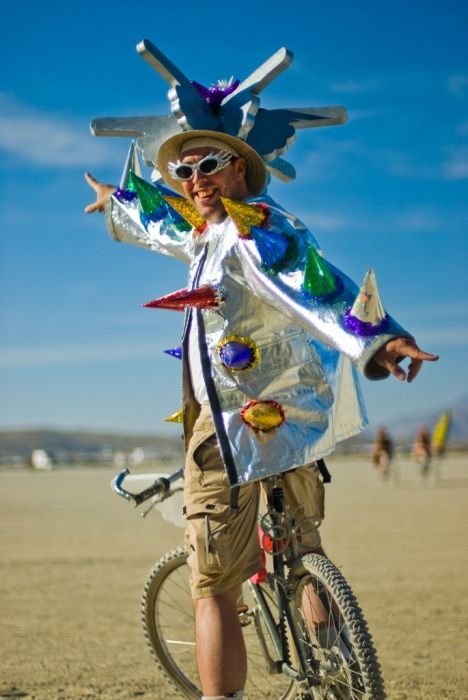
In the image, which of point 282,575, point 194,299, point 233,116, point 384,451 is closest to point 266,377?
point 194,299

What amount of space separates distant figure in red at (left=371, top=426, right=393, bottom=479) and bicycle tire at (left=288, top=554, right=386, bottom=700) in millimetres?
28234

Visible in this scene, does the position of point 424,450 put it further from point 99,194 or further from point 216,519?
point 216,519

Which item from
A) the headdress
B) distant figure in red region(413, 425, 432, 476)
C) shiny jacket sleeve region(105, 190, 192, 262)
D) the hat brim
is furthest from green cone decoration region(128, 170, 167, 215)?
distant figure in red region(413, 425, 432, 476)

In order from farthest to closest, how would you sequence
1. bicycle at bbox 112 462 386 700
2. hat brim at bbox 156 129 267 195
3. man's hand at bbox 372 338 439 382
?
1. hat brim at bbox 156 129 267 195
2. bicycle at bbox 112 462 386 700
3. man's hand at bbox 372 338 439 382

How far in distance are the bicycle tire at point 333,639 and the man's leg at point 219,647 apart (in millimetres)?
270

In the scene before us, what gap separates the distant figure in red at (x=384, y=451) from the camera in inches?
1270

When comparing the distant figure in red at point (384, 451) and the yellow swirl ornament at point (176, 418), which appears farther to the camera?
the distant figure in red at point (384, 451)

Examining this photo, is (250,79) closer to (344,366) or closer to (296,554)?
(344,366)

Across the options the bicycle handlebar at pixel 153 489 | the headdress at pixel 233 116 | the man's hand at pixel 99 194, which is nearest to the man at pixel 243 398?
the headdress at pixel 233 116

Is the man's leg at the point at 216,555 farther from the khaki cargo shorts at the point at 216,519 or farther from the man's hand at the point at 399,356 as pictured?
the man's hand at the point at 399,356

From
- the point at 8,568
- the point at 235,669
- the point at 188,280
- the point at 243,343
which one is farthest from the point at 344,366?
the point at 8,568

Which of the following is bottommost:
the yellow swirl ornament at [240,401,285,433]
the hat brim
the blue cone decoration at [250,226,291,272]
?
the yellow swirl ornament at [240,401,285,433]

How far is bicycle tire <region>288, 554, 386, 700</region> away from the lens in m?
3.86

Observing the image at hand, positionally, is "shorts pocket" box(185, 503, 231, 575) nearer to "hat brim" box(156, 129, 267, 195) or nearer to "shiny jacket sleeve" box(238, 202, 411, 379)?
"shiny jacket sleeve" box(238, 202, 411, 379)
